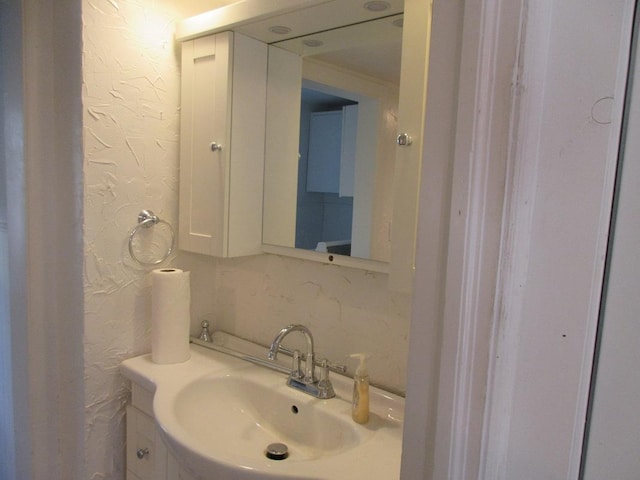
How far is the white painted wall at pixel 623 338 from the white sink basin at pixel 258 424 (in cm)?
47

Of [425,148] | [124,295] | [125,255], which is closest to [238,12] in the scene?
[125,255]

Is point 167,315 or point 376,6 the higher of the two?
point 376,6

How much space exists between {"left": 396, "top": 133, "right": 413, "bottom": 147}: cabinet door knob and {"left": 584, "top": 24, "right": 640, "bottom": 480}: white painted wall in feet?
1.66

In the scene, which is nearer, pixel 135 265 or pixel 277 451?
pixel 277 451

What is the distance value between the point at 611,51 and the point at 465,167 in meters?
0.16

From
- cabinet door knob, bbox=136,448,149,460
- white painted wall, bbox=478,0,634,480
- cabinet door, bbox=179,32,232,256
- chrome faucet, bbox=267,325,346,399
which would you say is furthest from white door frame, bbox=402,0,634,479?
cabinet door knob, bbox=136,448,149,460

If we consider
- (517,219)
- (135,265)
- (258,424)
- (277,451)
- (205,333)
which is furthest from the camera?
(205,333)

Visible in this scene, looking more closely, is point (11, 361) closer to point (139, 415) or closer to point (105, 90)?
point (139, 415)

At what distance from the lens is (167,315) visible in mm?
1239

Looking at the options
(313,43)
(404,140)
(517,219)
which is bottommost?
(517,219)

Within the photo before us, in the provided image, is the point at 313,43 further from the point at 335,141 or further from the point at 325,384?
the point at 325,384

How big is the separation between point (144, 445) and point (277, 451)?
415 millimetres

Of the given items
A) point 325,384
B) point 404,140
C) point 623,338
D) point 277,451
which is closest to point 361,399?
point 325,384

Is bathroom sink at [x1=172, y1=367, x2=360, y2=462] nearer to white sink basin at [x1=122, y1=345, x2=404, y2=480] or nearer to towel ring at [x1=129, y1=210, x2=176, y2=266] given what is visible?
white sink basin at [x1=122, y1=345, x2=404, y2=480]
